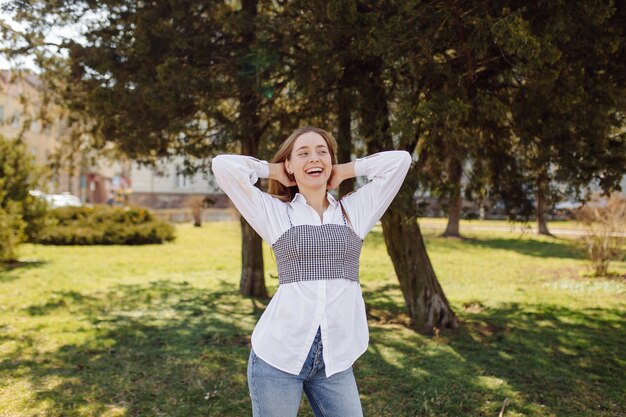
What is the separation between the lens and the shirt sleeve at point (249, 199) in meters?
2.62

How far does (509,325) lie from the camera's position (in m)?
7.97

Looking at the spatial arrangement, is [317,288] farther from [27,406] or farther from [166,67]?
[166,67]

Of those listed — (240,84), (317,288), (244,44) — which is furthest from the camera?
(244,44)

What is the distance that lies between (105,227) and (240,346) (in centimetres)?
1373

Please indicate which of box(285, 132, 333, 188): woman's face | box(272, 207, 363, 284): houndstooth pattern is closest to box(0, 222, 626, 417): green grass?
box(272, 207, 363, 284): houndstooth pattern

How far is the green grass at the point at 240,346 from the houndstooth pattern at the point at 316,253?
2634 millimetres

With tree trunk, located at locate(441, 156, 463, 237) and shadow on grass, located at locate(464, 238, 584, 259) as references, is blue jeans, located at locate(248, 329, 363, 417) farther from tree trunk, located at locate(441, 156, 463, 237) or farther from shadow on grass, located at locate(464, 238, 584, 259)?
shadow on grass, located at locate(464, 238, 584, 259)

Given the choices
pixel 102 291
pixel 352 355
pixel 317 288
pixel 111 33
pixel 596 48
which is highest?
pixel 111 33

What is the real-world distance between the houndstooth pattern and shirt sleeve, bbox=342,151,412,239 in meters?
0.16

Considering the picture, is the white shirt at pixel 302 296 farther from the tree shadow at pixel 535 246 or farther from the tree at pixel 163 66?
the tree shadow at pixel 535 246

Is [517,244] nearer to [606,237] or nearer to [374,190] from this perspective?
[606,237]

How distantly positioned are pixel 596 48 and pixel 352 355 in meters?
3.93

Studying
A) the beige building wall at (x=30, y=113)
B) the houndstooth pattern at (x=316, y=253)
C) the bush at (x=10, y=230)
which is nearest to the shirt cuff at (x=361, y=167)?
the houndstooth pattern at (x=316, y=253)

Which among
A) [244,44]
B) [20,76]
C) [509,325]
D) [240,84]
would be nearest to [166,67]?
[240,84]
